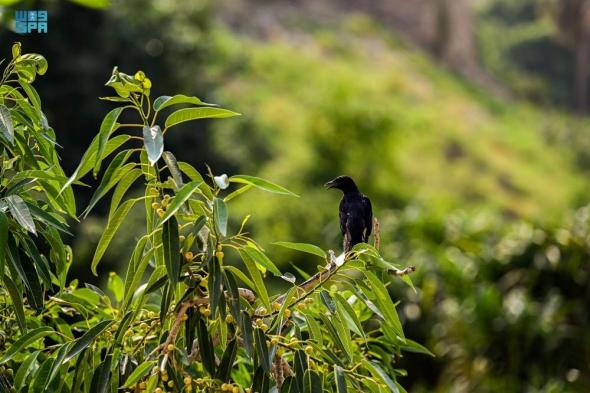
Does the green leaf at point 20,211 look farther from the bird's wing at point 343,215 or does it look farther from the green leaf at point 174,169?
the bird's wing at point 343,215

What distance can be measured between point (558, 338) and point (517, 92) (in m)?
23.1

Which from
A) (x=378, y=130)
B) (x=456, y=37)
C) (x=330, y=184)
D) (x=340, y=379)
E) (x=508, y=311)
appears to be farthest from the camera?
(x=456, y=37)

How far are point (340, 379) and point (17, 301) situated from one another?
61 cm

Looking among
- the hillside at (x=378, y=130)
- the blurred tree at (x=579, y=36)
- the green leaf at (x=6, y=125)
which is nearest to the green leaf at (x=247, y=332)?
the green leaf at (x=6, y=125)

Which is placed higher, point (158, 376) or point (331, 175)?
point (158, 376)

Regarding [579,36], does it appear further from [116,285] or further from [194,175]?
[194,175]

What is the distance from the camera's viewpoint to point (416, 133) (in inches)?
846

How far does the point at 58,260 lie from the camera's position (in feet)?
7.28

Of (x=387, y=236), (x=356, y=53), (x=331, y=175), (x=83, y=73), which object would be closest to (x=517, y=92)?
(x=356, y=53)

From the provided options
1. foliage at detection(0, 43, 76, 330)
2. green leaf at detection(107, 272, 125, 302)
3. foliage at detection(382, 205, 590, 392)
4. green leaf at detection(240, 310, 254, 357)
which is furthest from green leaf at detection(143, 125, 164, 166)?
foliage at detection(382, 205, 590, 392)

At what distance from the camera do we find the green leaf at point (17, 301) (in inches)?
82.4

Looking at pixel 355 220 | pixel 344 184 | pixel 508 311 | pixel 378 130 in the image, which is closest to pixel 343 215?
pixel 355 220

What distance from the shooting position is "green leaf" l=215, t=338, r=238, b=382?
6.72 feet

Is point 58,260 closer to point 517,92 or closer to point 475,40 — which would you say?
point 517,92
